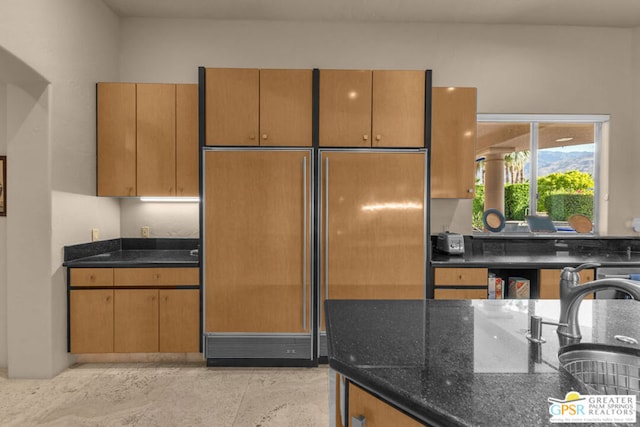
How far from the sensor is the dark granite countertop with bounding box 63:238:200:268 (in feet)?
9.36

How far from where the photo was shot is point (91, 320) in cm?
285

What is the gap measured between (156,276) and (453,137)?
9.02 feet

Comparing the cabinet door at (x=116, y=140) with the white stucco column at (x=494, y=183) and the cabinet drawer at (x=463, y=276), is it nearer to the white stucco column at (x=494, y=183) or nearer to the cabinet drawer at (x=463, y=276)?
the cabinet drawer at (x=463, y=276)

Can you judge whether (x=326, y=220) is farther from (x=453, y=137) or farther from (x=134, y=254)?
(x=134, y=254)

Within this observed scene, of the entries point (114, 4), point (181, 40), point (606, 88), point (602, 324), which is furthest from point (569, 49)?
point (114, 4)

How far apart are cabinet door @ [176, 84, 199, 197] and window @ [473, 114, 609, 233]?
2.80m

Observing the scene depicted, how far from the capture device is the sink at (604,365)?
1042 millimetres

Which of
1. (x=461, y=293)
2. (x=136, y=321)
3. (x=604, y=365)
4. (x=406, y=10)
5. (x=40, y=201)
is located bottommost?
(x=136, y=321)

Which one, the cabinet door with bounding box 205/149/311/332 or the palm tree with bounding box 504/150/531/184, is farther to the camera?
the palm tree with bounding box 504/150/531/184

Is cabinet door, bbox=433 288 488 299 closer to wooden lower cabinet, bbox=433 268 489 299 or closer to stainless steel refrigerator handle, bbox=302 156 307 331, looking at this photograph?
wooden lower cabinet, bbox=433 268 489 299

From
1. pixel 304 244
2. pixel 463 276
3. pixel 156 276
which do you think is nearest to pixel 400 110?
pixel 304 244

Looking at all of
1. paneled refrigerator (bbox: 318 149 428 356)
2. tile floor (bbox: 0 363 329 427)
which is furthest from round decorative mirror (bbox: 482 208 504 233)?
tile floor (bbox: 0 363 329 427)

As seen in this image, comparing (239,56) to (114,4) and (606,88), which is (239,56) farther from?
(606,88)

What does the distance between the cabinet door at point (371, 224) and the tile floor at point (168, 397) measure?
779mm
